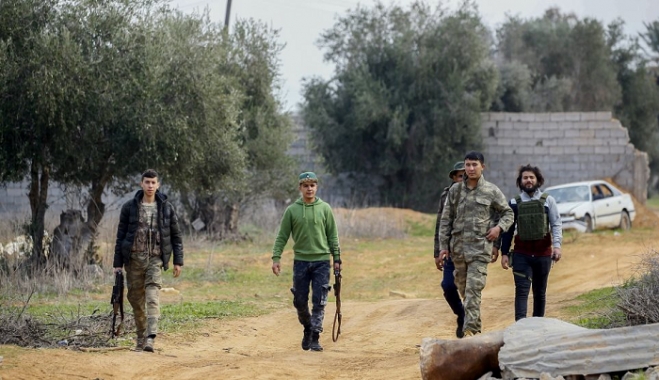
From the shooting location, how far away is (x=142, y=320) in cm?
1056

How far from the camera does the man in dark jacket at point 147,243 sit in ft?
33.6

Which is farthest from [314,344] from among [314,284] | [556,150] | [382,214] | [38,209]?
[556,150]

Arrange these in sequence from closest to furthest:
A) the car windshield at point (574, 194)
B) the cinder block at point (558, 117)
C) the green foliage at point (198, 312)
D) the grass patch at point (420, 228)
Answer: the green foliage at point (198, 312), the car windshield at point (574, 194), the grass patch at point (420, 228), the cinder block at point (558, 117)

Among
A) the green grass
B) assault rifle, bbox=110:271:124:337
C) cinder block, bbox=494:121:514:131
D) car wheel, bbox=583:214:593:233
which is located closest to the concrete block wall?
cinder block, bbox=494:121:514:131

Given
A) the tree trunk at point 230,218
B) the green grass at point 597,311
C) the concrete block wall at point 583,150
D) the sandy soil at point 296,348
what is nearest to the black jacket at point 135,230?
the sandy soil at point 296,348

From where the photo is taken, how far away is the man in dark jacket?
33.6 ft

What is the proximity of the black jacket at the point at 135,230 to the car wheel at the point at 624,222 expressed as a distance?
61.1 ft

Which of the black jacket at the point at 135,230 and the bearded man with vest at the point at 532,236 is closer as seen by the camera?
the bearded man with vest at the point at 532,236

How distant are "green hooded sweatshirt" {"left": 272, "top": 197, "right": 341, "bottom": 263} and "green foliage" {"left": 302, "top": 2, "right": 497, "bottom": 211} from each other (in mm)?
21780

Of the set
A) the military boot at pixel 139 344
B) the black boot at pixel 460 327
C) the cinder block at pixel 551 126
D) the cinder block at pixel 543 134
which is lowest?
the military boot at pixel 139 344

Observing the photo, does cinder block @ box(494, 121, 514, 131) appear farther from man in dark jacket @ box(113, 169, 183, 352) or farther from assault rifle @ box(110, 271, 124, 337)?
man in dark jacket @ box(113, 169, 183, 352)

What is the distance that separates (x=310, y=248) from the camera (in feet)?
34.2

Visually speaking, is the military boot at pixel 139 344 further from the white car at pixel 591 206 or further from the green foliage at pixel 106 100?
the white car at pixel 591 206

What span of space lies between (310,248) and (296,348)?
174 cm
